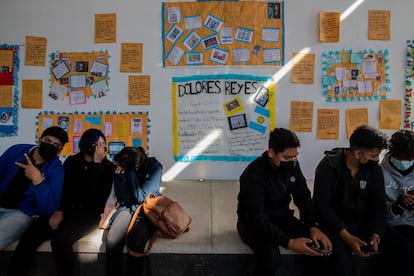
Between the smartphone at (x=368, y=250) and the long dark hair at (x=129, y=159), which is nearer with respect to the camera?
the smartphone at (x=368, y=250)

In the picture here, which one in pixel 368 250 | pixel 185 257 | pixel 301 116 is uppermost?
pixel 301 116

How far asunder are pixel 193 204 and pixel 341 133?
181 cm

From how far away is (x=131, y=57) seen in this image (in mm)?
3758

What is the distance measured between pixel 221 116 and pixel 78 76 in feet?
5.29

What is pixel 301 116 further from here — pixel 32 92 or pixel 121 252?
pixel 32 92

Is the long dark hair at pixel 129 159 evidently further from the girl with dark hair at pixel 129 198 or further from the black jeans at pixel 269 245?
the black jeans at pixel 269 245

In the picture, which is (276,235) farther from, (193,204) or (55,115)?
(55,115)

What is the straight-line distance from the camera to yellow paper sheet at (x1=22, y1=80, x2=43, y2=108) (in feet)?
12.5

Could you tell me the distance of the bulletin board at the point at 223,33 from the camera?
12.0 feet

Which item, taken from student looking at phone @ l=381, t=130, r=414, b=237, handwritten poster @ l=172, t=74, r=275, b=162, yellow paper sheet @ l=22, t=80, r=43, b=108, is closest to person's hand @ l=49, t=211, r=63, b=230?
handwritten poster @ l=172, t=74, r=275, b=162

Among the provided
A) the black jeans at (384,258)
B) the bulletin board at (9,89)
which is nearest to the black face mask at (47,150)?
the bulletin board at (9,89)

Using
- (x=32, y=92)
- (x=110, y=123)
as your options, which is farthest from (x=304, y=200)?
(x=32, y=92)

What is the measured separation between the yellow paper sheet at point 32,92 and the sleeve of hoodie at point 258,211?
2.65 m

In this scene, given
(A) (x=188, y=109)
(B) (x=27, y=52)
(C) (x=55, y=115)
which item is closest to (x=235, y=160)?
(A) (x=188, y=109)
